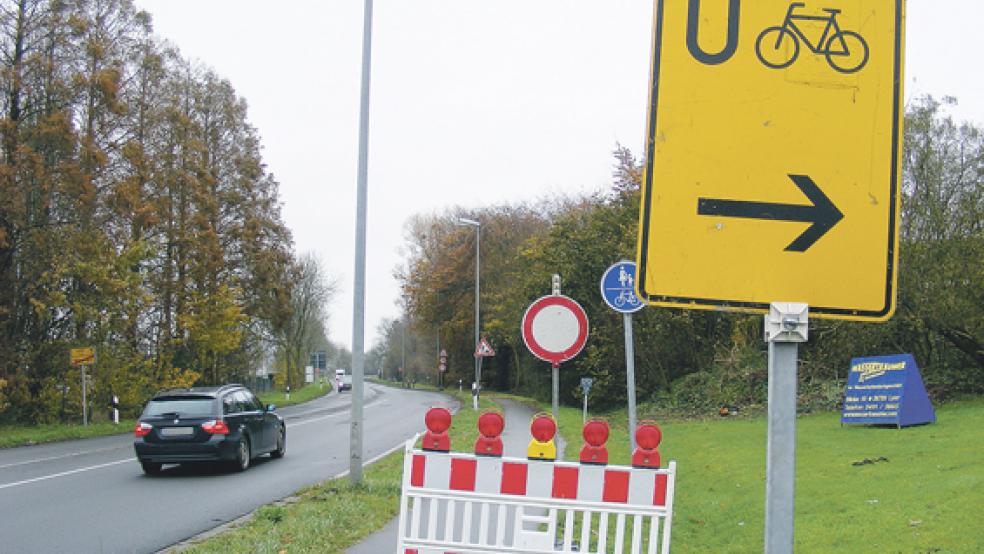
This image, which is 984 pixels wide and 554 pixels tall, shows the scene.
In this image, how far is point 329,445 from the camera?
2191cm

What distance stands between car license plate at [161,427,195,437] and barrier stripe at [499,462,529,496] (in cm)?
1267

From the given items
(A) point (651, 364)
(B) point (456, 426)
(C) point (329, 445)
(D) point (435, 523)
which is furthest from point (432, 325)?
(D) point (435, 523)

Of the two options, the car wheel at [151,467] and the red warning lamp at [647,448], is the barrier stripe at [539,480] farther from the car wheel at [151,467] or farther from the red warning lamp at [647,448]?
the car wheel at [151,467]

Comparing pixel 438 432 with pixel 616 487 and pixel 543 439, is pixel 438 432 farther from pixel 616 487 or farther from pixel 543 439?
pixel 616 487

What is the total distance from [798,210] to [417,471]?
237cm

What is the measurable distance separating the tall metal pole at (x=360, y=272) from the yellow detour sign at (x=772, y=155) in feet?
34.6

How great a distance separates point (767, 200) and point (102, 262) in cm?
3061

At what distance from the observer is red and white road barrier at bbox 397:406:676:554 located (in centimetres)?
400

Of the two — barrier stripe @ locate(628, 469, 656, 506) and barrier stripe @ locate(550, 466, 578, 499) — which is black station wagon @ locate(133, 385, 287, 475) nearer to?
barrier stripe @ locate(550, 466, 578, 499)

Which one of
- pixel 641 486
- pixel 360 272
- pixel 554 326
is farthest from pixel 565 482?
pixel 360 272

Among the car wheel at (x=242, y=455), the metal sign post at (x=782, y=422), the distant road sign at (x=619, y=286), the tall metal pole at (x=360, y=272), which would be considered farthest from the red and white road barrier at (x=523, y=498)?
the car wheel at (x=242, y=455)

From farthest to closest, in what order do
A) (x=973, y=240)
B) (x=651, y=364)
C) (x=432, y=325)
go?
1. (x=432, y=325)
2. (x=651, y=364)
3. (x=973, y=240)

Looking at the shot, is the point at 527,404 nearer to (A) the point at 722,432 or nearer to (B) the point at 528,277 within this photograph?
(B) the point at 528,277

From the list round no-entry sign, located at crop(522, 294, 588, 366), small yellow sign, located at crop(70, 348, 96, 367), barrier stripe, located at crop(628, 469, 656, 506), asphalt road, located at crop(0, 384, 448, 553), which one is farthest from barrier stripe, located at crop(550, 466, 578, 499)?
small yellow sign, located at crop(70, 348, 96, 367)
